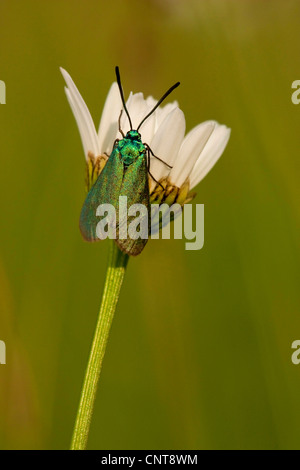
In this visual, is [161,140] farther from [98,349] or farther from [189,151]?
[98,349]

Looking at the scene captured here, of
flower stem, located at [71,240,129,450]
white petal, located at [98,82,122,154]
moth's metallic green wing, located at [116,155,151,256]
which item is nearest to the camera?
flower stem, located at [71,240,129,450]

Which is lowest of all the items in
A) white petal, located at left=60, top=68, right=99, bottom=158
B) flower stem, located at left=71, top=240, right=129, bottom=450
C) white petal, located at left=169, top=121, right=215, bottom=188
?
flower stem, located at left=71, top=240, right=129, bottom=450

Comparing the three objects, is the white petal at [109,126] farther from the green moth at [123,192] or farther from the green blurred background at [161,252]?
the green blurred background at [161,252]

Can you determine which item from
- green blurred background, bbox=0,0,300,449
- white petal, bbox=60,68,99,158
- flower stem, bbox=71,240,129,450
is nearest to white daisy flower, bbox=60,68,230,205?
white petal, bbox=60,68,99,158

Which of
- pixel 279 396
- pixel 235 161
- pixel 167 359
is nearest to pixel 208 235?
pixel 235 161


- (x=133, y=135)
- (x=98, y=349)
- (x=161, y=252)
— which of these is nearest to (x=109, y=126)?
(x=133, y=135)

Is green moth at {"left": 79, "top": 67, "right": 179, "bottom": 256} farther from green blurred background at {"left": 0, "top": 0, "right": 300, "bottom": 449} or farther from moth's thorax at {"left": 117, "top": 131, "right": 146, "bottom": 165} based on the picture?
green blurred background at {"left": 0, "top": 0, "right": 300, "bottom": 449}

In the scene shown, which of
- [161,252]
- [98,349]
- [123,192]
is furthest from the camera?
[161,252]
